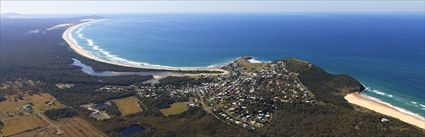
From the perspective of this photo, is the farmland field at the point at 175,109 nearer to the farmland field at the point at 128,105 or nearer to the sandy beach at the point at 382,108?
the farmland field at the point at 128,105

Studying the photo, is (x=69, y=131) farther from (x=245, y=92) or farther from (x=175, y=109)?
(x=245, y=92)

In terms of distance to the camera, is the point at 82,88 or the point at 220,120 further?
the point at 82,88

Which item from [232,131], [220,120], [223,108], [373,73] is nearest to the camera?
A: [232,131]

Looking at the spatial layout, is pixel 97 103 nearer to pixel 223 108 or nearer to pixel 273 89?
pixel 223 108

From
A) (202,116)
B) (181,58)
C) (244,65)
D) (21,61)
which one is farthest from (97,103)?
(21,61)

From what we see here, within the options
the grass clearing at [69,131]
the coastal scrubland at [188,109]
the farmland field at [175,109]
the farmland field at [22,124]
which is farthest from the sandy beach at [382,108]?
the farmland field at [22,124]

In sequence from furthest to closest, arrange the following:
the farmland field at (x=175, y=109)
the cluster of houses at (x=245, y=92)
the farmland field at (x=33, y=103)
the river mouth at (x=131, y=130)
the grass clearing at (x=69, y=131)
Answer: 1. the farmland field at (x=33, y=103)
2. the farmland field at (x=175, y=109)
3. the cluster of houses at (x=245, y=92)
4. the river mouth at (x=131, y=130)
5. the grass clearing at (x=69, y=131)
